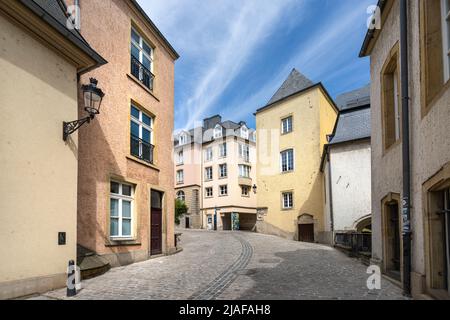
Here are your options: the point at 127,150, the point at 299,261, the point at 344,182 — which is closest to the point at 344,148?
the point at 344,182

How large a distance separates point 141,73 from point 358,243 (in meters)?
10.3

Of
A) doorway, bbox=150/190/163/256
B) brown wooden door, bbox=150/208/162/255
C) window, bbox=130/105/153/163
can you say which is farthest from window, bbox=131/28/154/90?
brown wooden door, bbox=150/208/162/255

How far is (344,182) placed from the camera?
1772 centimetres

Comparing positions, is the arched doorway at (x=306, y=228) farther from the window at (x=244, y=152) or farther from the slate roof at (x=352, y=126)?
the window at (x=244, y=152)

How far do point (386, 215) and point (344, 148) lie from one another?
391 inches

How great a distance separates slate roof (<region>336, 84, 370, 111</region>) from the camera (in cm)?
2712

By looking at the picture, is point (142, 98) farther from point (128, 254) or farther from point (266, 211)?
point (266, 211)

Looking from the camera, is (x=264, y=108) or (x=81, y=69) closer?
(x=81, y=69)

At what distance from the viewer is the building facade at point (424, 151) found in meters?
5.42

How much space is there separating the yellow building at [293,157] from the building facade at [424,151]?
15.0 m

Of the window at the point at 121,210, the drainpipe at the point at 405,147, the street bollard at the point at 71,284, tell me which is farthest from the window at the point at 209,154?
the street bollard at the point at 71,284

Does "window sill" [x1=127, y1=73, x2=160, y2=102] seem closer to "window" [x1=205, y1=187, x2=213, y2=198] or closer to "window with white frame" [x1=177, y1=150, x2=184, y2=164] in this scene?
"window" [x1=205, y1=187, x2=213, y2=198]
